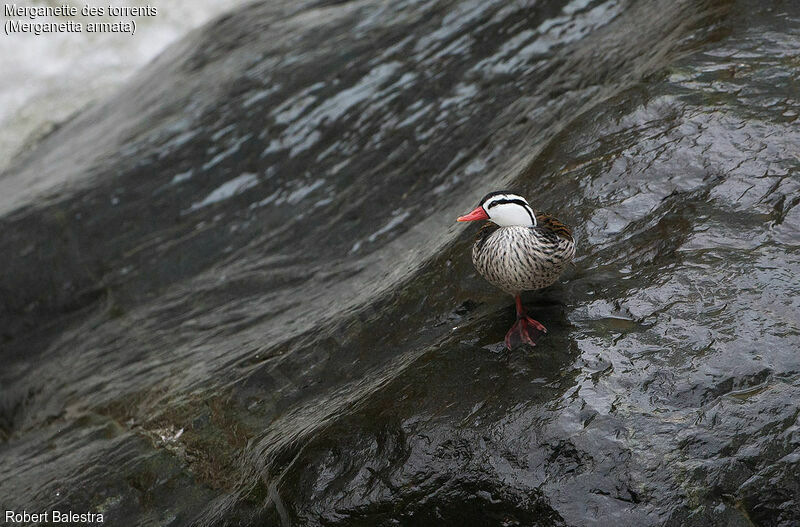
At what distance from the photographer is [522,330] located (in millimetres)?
4090

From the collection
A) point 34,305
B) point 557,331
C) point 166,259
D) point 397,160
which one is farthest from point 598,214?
point 34,305

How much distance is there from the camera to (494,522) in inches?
136

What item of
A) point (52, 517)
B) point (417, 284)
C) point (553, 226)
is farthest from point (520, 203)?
point (52, 517)

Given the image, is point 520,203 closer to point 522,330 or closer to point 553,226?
point 553,226

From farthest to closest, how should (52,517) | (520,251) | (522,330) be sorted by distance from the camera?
(52,517), (522,330), (520,251)

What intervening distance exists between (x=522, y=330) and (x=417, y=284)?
1.06m

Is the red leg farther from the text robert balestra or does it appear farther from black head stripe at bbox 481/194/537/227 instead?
the text robert balestra

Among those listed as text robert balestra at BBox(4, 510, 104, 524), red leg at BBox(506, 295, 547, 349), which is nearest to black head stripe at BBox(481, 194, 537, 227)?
red leg at BBox(506, 295, 547, 349)

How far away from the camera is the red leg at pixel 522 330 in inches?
159

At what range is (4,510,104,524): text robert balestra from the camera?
4.80 metres

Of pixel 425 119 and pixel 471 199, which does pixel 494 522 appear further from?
pixel 425 119

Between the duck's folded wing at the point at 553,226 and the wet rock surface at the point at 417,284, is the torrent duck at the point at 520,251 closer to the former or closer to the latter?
the duck's folded wing at the point at 553,226

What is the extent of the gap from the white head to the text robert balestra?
278 cm

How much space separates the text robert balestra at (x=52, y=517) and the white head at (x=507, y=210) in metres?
2.78
